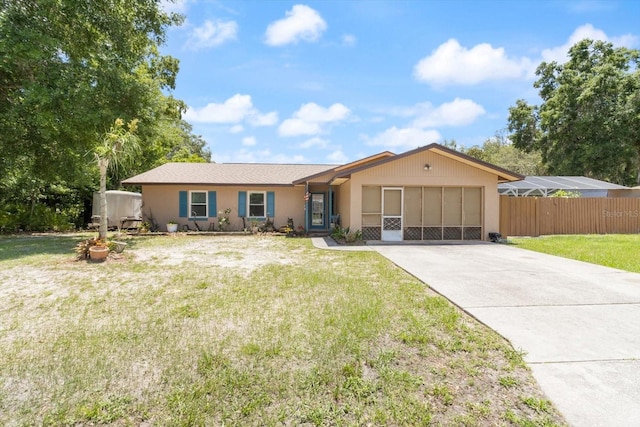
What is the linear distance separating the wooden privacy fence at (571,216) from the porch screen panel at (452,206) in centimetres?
299

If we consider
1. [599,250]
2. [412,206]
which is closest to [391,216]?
[412,206]

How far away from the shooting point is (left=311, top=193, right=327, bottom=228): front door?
16.8m

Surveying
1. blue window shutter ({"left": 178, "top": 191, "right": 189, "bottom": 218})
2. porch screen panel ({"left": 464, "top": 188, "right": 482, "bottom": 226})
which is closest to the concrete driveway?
porch screen panel ({"left": 464, "top": 188, "right": 482, "bottom": 226})

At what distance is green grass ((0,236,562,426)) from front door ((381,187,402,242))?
6.92 m

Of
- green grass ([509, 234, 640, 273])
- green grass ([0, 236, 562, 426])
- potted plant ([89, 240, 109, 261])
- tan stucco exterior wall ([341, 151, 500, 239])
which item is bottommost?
green grass ([0, 236, 562, 426])

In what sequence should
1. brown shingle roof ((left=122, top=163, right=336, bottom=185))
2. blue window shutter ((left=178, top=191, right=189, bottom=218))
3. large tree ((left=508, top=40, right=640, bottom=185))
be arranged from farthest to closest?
large tree ((left=508, top=40, right=640, bottom=185)), blue window shutter ((left=178, top=191, right=189, bottom=218)), brown shingle roof ((left=122, top=163, right=336, bottom=185))

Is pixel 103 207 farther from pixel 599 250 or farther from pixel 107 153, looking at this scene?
pixel 599 250

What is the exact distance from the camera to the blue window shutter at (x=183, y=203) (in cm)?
1653

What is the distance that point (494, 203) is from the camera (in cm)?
1313

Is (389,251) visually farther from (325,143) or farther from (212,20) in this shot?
(325,143)

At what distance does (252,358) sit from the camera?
3.43 metres

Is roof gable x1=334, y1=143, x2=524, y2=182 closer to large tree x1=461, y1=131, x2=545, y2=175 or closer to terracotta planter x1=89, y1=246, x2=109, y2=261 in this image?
terracotta planter x1=89, y1=246, x2=109, y2=261

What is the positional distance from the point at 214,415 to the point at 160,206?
15.7m

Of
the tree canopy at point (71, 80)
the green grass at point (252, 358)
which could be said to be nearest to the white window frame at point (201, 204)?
the tree canopy at point (71, 80)
